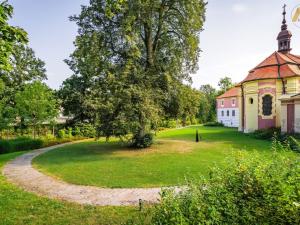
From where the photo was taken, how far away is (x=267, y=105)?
2606 cm

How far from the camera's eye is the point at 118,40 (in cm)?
1719

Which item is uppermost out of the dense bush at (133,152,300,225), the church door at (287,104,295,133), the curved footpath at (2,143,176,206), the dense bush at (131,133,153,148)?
the church door at (287,104,295,133)

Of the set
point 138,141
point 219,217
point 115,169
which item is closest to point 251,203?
point 219,217

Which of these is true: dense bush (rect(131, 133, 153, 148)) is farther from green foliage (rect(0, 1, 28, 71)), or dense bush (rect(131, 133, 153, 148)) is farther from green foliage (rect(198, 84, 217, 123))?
green foliage (rect(198, 84, 217, 123))

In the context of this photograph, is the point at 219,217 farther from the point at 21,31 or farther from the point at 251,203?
the point at 21,31

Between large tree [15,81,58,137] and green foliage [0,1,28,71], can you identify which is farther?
large tree [15,81,58,137]

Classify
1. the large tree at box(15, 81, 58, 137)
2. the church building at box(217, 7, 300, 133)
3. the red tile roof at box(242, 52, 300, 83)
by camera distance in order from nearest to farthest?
the large tree at box(15, 81, 58, 137)
the church building at box(217, 7, 300, 133)
the red tile roof at box(242, 52, 300, 83)

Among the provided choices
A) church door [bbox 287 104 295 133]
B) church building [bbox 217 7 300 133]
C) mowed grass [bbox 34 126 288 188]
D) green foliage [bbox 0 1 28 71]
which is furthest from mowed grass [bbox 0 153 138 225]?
church building [bbox 217 7 300 133]

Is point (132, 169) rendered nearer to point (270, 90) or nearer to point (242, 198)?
point (242, 198)

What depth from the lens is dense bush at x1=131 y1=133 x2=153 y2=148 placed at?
17.7m

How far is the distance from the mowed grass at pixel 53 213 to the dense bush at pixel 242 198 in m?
2.42

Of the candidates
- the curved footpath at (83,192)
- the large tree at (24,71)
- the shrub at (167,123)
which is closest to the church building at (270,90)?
the shrub at (167,123)

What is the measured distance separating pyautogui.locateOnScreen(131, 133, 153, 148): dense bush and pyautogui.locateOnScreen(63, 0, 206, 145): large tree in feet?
1.03

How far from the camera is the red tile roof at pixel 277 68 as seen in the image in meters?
25.8
